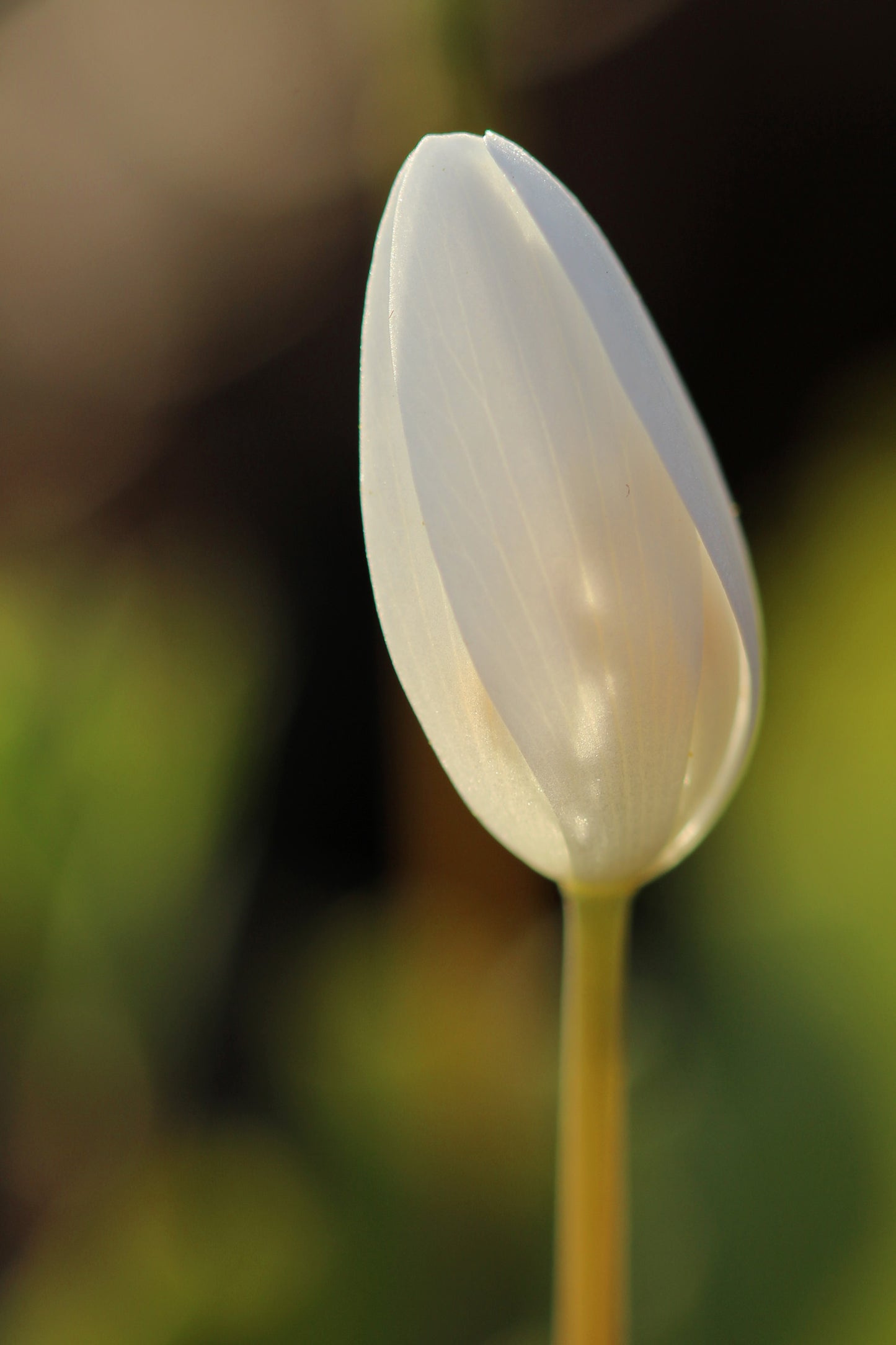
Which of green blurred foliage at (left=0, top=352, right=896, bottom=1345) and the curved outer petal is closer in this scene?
the curved outer petal

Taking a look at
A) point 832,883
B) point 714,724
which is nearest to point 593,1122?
point 714,724

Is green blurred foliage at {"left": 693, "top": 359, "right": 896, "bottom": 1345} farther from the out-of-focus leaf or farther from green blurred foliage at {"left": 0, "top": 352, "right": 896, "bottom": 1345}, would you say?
the out-of-focus leaf

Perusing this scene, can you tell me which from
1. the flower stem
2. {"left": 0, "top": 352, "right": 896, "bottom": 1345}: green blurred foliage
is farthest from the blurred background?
the flower stem

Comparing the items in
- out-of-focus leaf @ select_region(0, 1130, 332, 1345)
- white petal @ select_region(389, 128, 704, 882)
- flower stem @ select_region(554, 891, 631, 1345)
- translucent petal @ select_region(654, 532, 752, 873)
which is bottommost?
out-of-focus leaf @ select_region(0, 1130, 332, 1345)

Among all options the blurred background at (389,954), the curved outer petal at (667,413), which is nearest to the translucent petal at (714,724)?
Result: the curved outer petal at (667,413)

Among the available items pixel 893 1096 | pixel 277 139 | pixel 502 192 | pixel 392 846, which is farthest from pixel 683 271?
pixel 502 192

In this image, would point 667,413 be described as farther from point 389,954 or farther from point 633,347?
point 389,954

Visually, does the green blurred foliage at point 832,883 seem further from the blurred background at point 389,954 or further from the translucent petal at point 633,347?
the translucent petal at point 633,347
